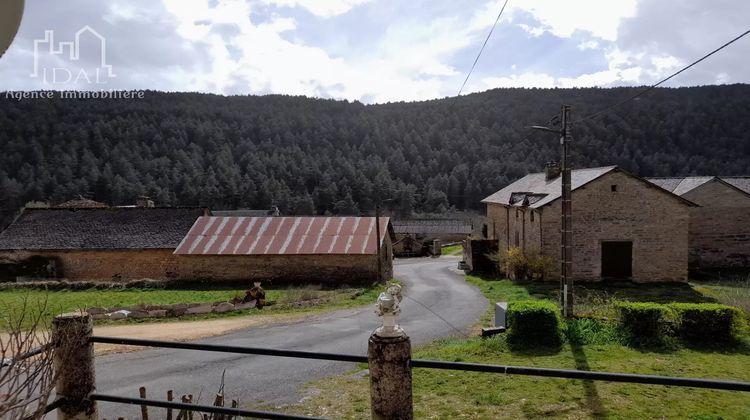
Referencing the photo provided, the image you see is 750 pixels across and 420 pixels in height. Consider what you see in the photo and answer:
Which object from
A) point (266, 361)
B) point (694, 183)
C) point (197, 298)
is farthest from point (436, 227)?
point (266, 361)

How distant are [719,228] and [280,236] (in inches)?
1057

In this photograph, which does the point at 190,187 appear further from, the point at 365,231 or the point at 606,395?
the point at 606,395

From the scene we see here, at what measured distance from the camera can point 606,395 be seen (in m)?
8.51

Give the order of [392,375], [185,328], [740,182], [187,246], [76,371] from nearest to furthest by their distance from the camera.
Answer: [392,375]
[76,371]
[185,328]
[187,246]
[740,182]

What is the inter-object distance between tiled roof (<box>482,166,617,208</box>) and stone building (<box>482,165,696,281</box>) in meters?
0.16

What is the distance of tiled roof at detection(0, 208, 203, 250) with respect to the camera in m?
28.8

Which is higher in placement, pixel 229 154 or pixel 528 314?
pixel 229 154

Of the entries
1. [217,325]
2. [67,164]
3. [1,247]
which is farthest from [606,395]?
[67,164]

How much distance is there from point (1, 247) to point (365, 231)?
23037 mm

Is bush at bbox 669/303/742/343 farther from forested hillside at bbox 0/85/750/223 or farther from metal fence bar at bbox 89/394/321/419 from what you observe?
forested hillside at bbox 0/85/750/223

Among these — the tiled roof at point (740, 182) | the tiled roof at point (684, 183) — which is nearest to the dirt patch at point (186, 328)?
the tiled roof at point (684, 183)

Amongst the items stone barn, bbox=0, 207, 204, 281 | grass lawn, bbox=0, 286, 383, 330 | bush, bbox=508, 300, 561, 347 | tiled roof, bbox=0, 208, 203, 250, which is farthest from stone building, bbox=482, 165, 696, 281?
tiled roof, bbox=0, 208, 203, 250

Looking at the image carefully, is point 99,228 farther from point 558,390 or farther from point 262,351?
point 262,351

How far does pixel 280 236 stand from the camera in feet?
88.0
